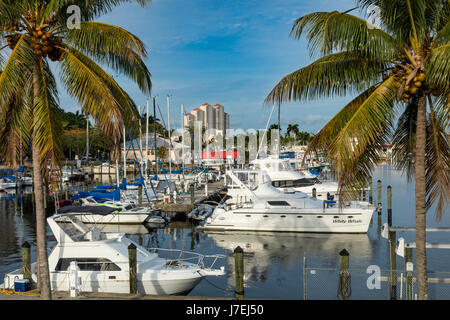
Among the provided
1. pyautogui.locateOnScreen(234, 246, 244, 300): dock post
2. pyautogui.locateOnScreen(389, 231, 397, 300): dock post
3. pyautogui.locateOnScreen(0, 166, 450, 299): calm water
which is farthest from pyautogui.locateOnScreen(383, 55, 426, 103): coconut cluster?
pyautogui.locateOnScreen(234, 246, 244, 300): dock post

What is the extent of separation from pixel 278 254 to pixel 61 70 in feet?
53.3

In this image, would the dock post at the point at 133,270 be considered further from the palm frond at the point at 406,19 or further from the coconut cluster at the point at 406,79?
the palm frond at the point at 406,19

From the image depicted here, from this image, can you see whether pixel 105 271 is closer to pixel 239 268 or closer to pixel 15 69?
pixel 239 268

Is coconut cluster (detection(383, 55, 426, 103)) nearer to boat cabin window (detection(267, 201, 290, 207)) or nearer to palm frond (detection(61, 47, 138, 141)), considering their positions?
palm frond (detection(61, 47, 138, 141))

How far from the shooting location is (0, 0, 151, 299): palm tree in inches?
299

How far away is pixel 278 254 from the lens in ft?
70.0

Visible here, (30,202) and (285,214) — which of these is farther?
(30,202)

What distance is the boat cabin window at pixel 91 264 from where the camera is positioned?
532 inches

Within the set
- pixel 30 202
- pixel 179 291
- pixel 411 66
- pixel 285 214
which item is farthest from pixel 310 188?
pixel 30 202

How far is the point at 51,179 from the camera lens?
8.91 m

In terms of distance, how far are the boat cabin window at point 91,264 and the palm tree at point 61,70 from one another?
4606 mm

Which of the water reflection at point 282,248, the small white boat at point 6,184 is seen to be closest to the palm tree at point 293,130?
the small white boat at point 6,184
